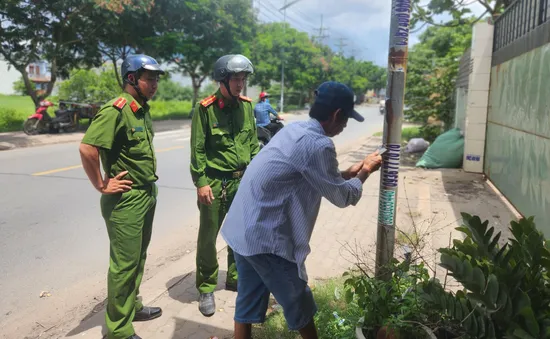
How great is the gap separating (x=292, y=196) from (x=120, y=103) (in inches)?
51.7

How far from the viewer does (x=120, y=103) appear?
2.74 metres

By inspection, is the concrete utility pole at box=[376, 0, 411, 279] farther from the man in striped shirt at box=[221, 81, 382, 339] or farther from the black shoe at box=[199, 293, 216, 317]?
the black shoe at box=[199, 293, 216, 317]

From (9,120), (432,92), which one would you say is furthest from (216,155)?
(9,120)

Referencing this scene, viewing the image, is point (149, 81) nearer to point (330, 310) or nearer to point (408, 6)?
point (408, 6)

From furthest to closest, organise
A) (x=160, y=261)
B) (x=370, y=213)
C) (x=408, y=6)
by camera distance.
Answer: (x=370, y=213), (x=160, y=261), (x=408, y=6)

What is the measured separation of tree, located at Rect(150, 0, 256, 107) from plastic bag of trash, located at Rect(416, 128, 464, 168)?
42.6 ft

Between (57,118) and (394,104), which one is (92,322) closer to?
(394,104)

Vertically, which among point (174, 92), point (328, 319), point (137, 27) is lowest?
point (328, 319)

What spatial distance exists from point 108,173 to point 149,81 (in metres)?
0.65

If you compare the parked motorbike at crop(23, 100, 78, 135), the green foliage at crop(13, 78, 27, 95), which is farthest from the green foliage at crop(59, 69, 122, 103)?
the green foliage at crop(13, 78, 27, 95)

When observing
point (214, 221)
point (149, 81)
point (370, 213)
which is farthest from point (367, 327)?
point (370, 213)

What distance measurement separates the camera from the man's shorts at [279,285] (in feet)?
7.23

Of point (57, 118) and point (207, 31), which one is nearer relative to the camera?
point (57, 118)

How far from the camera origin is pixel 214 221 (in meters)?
3.38
